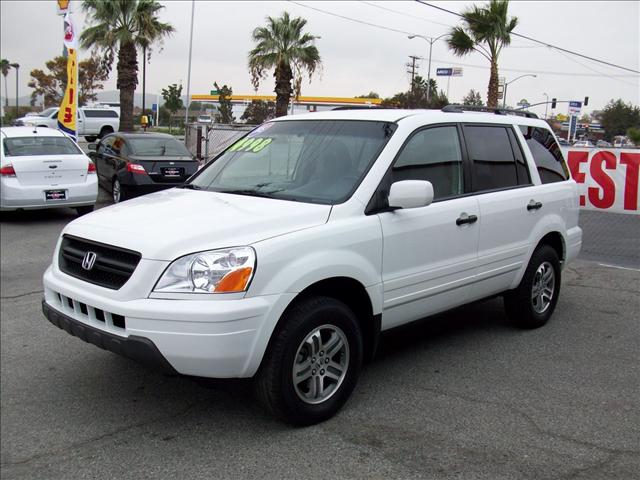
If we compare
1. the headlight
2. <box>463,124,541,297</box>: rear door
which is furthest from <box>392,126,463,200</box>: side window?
the headlight

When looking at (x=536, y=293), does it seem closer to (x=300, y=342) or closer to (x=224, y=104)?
(x=300, y=342)

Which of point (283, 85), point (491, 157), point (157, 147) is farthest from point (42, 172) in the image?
point (283, 85)

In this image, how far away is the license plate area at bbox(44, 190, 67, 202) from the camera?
36.5 ft

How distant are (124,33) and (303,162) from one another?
81.1 feet

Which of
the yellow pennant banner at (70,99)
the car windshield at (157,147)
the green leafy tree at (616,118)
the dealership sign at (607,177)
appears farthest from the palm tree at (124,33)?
the green leafy tree at (616,118)

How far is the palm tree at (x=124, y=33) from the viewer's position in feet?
85.6

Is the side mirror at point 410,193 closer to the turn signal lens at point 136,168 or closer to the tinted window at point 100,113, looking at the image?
the turn signal lens at point 136,168

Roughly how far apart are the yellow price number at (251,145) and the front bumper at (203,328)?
5.72ft

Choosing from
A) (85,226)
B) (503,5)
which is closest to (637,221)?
(85,226)

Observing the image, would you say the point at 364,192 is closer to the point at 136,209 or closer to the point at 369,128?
the point at 369,128

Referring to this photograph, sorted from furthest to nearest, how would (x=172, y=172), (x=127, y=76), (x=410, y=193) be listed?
(x=127, y=76), (x=172, y=172), (x=410, y=193)

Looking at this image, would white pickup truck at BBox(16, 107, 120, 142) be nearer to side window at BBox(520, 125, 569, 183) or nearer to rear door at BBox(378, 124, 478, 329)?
side window at BBox(520, 125, 569, 183)

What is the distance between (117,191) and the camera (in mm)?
13719

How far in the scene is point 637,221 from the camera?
36.4 ft
